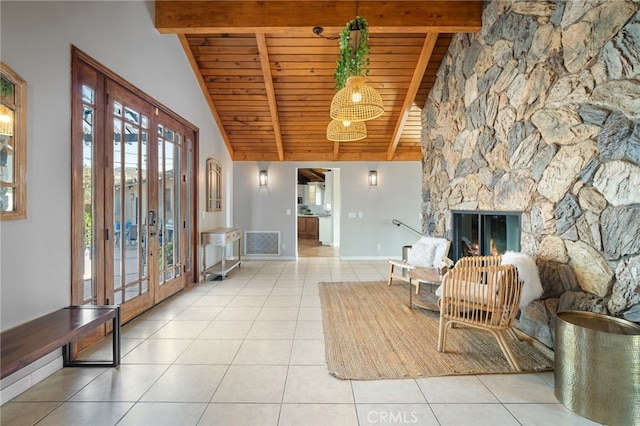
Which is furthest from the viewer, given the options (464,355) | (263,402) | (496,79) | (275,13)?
(275,13)

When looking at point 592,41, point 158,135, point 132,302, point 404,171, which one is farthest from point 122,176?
point 404,171

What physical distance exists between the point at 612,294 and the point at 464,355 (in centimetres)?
109

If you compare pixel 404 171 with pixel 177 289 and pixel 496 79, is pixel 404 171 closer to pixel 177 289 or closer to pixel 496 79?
pixel 496 79

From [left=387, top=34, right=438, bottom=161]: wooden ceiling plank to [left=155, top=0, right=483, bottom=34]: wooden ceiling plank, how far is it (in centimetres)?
39

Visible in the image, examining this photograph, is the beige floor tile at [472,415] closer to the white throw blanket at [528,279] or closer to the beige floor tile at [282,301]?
the white throw blanket at [528,279]

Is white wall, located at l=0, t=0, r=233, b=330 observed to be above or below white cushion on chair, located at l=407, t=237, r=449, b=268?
above

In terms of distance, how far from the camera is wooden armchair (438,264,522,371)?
2285 millimetres

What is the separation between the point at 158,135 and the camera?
146 inches

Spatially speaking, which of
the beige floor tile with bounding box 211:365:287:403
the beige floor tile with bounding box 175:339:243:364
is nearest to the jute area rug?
the beige floor tile with bounding box 211:365:287:403

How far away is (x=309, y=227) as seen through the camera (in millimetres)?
12000

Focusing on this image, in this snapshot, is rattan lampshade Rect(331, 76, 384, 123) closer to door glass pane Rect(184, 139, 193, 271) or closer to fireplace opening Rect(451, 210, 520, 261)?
fireplace opening Rect(451, 210, 520, 261)

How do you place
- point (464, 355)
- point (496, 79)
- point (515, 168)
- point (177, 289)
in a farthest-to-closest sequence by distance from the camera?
1. point (177, 289)
2. point (496, 79)
3. point (515, 168)
4. point (464, 355)

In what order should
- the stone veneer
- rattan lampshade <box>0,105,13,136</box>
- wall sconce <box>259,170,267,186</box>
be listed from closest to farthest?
rattan lampshade <box>0,105,13,136</box>
the stone veneer
wall sconce <box>259,170,267,186</box>

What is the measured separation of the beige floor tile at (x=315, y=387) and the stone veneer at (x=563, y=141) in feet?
6.09
